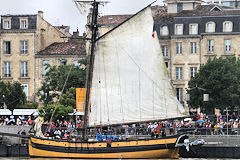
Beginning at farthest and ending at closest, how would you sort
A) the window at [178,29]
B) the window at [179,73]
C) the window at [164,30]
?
the window at [164,30] < the window at [179,73] < the window at [178,29]

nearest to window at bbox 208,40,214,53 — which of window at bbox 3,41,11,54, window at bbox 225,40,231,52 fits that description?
window at bbox 225,40,231,52

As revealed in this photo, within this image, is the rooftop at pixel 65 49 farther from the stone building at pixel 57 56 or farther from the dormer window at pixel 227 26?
the dormer window at pixel 227 26

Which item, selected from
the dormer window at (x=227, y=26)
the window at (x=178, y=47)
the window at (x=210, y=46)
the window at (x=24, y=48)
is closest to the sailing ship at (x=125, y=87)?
the dormer window at (x=227, y=26)

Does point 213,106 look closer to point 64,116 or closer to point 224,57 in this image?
point 224,57

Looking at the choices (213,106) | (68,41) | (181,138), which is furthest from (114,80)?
(68,41)

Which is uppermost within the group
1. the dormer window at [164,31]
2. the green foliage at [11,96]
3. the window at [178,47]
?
the dormer window at [164,31]

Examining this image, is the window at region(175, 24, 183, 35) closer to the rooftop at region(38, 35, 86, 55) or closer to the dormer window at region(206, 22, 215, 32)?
the dormer window at region(206, 22, 215, 32)

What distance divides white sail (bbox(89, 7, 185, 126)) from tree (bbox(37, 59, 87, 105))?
39.4 metres

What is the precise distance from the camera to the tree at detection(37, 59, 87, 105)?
105m

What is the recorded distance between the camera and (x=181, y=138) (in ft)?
202

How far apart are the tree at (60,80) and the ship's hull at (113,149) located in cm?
4016

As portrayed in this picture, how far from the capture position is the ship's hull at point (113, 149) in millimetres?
61969

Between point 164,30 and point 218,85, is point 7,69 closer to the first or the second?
point 164,30

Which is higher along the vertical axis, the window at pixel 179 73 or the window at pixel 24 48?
the window at pixel 24 48
